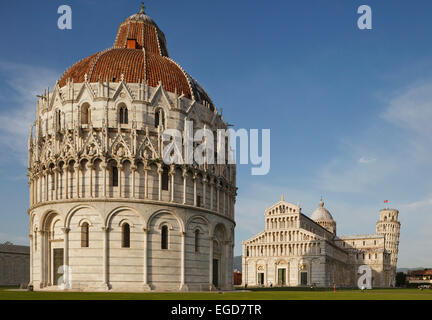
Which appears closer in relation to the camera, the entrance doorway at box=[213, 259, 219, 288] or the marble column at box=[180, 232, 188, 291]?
the marble column at box=[180, 232, 188, 291]

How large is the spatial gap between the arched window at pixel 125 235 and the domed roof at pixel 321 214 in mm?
121579

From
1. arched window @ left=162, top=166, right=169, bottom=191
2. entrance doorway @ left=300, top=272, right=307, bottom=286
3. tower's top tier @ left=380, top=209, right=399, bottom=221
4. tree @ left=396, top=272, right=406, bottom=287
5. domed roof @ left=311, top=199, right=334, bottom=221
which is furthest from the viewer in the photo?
tower's top tier @ left=380, top=209, right=399, bottom=221

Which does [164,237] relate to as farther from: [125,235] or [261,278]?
[261,278]

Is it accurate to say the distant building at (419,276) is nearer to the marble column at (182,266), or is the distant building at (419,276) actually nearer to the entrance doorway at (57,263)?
the marble column at (182,266)

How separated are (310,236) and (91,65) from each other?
80.8 meters

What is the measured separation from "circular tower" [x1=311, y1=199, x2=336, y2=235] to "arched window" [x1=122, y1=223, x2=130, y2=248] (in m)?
120

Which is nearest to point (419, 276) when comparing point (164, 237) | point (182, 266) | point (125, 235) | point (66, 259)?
point (182, 266)

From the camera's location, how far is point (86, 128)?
48656 millimetres

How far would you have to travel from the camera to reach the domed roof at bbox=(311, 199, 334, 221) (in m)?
160

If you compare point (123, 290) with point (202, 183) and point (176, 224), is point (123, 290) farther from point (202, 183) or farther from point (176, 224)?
point (202, 183)

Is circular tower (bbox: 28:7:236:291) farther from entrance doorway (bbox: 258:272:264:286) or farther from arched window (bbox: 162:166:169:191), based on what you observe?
entrance doorway (bbox: 258:272:264:286)

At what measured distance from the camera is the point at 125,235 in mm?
46938

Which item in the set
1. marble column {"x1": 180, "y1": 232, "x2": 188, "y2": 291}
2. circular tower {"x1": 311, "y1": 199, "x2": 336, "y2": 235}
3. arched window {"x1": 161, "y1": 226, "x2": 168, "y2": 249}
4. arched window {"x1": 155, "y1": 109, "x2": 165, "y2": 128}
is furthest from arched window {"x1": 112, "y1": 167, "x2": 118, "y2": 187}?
circular tower {"x1": 311, "y1": 199, "x2": 336, "y2": 235}
